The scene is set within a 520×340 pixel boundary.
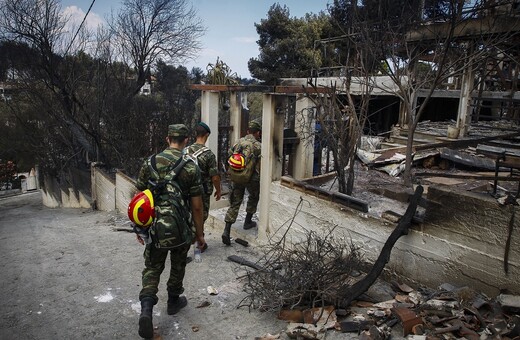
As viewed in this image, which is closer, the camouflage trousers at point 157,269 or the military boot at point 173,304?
the camouflage trousers at point 157,269

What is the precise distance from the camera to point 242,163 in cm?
568

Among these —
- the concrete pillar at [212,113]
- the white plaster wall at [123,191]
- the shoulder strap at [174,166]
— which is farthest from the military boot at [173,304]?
the white plaster wall at [123,191]

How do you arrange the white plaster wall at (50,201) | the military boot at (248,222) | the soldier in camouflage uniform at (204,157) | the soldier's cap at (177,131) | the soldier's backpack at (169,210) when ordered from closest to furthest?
the soldier's backpack at (169,210) → the soldier's cap at (177,131) → the soldier in camouflage uniform at (204,157) → the military boot at (248,222) → the white plaster wall at (50,201)

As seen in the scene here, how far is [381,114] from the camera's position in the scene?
1708 cm

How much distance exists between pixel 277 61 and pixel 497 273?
72.9ft

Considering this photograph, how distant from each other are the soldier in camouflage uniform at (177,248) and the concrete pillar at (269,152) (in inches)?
75.8

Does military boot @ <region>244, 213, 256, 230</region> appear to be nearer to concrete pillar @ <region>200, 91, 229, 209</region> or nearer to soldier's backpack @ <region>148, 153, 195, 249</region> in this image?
concrete pillar @ <region>200, 91, 229, 209</region>

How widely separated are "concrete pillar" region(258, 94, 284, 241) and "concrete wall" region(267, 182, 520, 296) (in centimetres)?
142

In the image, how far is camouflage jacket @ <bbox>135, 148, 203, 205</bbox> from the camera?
3.54 meters

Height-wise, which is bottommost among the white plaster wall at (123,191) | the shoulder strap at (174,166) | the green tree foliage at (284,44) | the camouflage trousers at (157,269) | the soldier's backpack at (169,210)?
the white plaster wall at (123,191)

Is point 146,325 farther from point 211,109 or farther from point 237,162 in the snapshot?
point 211,109

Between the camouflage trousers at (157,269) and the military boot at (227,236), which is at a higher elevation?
the camouflage trousers at (157,269)

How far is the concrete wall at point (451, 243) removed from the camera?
10.6 feet

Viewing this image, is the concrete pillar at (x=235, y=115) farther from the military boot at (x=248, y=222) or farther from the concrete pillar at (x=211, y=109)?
the military boot at (x=248, y=222)
